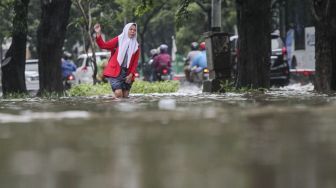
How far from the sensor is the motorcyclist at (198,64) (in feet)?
80.1

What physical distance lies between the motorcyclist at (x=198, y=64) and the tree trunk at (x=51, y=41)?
7.28m

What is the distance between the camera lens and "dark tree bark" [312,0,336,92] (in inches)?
479

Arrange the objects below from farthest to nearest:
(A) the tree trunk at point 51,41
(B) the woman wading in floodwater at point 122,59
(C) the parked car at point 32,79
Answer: (C) the parked car at point 32,79 → (A) the tree trunk at point 51,41 → (B) the woman wading in floodwater at point 122,59

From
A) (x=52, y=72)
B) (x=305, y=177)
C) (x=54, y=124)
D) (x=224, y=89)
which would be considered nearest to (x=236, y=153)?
(x=305, y=177)

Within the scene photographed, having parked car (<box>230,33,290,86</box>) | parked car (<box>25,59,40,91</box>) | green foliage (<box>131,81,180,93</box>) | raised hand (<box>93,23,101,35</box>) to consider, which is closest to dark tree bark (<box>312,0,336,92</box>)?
raised hand (<box>93,23,101,35</box>)

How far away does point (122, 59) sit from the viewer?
37.0 feet

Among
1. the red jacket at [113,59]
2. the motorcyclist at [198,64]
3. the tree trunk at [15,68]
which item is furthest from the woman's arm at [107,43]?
the motorcyclist at [198,64]

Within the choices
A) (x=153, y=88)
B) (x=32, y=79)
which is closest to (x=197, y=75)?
(x=153, y=88)

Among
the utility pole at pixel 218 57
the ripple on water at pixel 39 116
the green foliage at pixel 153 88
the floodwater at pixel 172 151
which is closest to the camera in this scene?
the floodwater at pixel 172 151

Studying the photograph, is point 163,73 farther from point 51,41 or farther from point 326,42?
point 326,42

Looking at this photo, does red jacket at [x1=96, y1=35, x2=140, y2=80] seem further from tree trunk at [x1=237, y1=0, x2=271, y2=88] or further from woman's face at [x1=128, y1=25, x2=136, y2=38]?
tree trunk at [x1=237, y1=0, x2=271, y2=88]

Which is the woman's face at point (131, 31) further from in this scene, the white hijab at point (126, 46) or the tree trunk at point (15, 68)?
the tree trunk at point (15, 68)

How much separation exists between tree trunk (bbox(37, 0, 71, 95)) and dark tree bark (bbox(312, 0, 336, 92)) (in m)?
7.33

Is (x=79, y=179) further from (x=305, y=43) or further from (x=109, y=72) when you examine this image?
(x=305, y=43)
